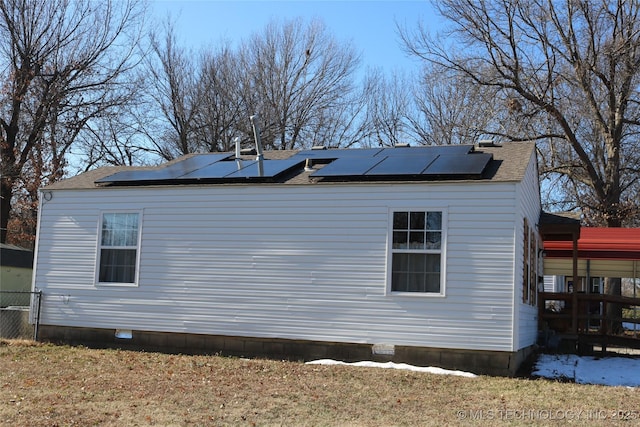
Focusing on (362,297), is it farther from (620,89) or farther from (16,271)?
(620,89)

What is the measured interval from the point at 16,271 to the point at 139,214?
812 cm

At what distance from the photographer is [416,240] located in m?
11.0

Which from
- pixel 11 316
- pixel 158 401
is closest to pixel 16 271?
pixel 11 316

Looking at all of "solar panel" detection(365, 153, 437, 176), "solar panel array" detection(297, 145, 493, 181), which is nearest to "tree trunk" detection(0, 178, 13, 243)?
"solar panel array" detection(297, 145, 493, 181)

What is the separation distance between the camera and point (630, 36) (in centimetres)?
2106

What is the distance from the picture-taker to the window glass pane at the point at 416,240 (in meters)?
10.9

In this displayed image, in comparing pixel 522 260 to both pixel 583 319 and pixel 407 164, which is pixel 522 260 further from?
pixel 583 319

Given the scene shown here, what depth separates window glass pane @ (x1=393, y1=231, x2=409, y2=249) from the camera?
11016mm

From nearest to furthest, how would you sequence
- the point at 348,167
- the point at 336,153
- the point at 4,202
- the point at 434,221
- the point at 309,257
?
the point at 434,221, the point at 309,257, the point at 348,167, the point at 336,153, the point at 4,202

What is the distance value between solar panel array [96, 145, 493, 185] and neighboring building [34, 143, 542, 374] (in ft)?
0.13

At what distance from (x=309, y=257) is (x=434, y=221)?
89.9 inches

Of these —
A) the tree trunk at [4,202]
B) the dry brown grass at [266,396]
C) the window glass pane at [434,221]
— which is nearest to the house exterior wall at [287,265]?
the window glass pane at [434,221]

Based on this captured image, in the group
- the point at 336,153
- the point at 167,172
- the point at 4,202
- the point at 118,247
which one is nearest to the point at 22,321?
the point at 118,247

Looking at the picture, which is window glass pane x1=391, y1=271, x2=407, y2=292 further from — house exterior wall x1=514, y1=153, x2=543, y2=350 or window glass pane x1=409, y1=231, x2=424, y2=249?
house exterior wall x1=514, y1=153, x2=543, y2=350
